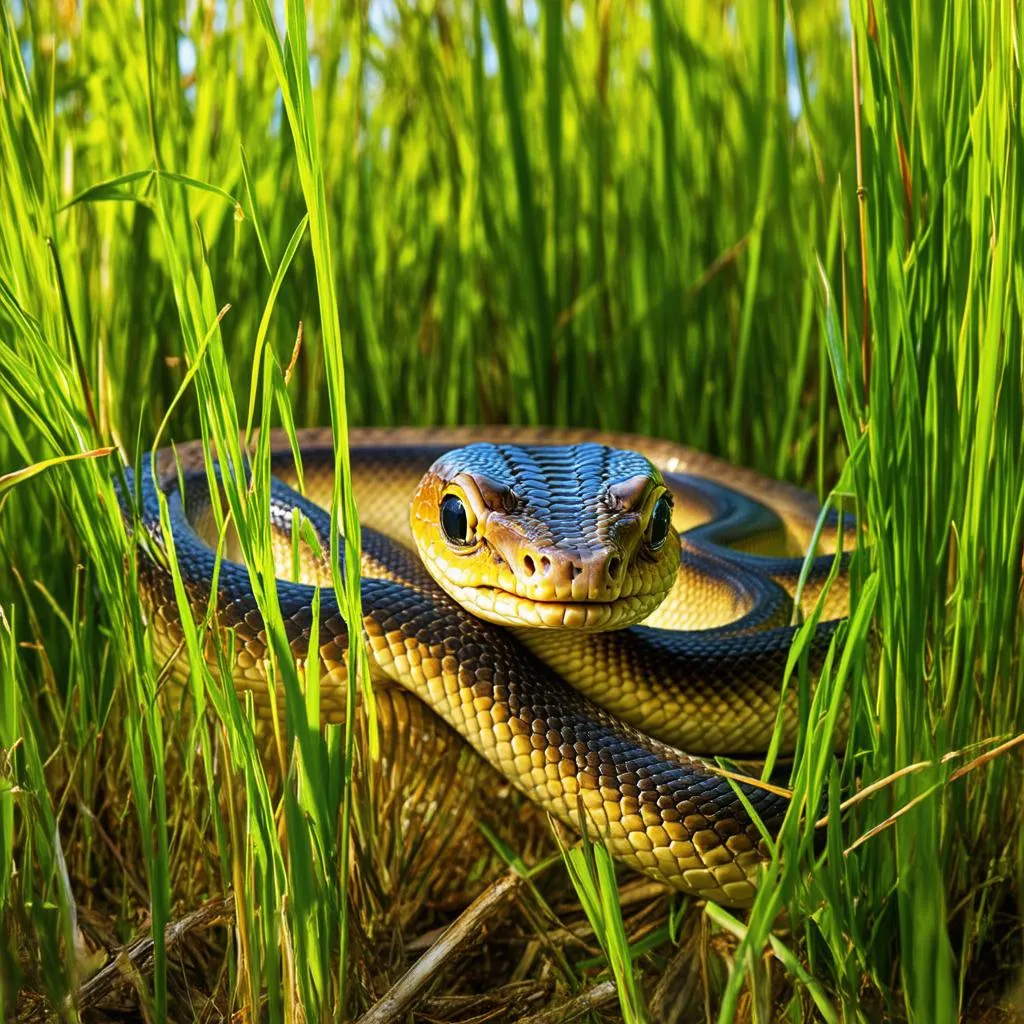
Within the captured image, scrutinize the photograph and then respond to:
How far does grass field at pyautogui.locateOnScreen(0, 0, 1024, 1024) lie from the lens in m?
1.87

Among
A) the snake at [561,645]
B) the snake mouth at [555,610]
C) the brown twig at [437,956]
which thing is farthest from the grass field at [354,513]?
the snake mouth at [555,610]

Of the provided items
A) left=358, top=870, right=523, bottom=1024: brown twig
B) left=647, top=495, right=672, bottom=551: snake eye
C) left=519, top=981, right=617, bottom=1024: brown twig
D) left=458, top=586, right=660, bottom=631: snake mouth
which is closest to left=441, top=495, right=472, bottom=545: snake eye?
left=458, top=586, right=660, bottom=631: snake mouth

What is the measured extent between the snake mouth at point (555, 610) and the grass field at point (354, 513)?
0.36 metres

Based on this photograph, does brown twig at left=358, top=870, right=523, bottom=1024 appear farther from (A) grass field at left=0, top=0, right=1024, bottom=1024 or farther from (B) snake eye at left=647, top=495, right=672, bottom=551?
(B) snake eye at left=647, top=495, right=672, bottom=551

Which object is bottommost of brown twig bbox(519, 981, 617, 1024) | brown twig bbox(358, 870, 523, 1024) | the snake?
brown twig bbox(519, 981, 617, 1024)

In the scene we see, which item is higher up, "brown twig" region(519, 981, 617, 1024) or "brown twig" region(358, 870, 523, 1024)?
"brown twig" region(358, 870, 523, 1024)

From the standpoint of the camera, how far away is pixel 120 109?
3.80 m

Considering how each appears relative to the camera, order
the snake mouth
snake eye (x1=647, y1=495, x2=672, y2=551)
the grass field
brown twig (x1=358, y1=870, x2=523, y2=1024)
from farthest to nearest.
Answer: snake eye (x1=647, y1=495, x2=672, y2=551) < the snake mouth < brown twig (x1=358, y1=870, x2=523, y2=1024) < the grass field

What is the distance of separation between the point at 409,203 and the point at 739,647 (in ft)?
7.82

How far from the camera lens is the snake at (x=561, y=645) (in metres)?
2.31

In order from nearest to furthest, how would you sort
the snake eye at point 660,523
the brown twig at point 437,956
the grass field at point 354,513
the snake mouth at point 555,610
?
the grass field at point 354,513, the brown twig at point 437,956, the snake mouth at point 555,610, the snake eye at point 660,523

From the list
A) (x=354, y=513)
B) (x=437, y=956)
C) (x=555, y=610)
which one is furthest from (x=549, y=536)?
(x=437, y=956)

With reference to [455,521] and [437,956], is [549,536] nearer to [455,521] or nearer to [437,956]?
[455,521]

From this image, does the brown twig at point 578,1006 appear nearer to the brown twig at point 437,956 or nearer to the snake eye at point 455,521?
the brown twig at point 437,956
